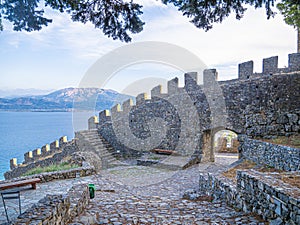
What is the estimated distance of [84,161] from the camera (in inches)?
367

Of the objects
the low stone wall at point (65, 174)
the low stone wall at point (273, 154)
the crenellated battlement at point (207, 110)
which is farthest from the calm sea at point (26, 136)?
the low stone wall at point (273, 154)

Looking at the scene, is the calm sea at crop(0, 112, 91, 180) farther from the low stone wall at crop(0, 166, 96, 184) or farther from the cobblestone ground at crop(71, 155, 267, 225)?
the cobblestone ground at crop(71, 155, 267, 225)

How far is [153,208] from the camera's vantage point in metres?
4.74

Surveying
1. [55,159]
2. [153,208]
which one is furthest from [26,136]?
[153,208]

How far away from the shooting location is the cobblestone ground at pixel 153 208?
369 centimetres

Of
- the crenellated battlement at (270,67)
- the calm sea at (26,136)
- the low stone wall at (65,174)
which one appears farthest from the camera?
the calm sea at (26,136)

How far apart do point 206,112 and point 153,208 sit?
7.13 m

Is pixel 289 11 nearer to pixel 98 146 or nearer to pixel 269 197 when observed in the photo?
pixel 269 197

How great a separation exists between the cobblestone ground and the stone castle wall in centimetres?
338

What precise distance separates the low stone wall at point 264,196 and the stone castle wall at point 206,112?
4505 millimetres

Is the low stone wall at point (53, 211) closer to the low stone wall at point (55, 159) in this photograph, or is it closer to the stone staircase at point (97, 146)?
the stone staircase at point (97, 146)

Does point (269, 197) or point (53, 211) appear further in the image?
point (269, 197)

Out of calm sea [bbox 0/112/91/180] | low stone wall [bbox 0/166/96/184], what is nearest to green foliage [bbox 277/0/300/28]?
low stone wall [bbox 0/166/96/184]

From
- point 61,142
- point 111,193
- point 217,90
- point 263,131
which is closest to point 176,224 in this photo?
point 111,193
